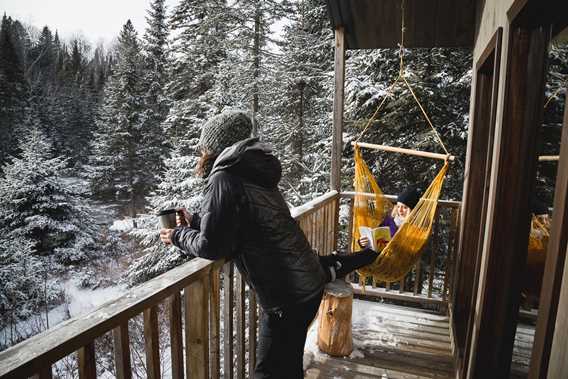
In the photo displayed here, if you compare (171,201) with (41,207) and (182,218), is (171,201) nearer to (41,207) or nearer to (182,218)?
(41,207)

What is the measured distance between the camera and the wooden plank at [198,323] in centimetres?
127

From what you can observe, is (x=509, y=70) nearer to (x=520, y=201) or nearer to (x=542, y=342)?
(x=520, y=201)

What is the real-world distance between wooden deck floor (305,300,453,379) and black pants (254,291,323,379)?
0.91 metres

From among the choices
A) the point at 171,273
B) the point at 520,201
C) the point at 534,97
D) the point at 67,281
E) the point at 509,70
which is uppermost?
the point at 509,70

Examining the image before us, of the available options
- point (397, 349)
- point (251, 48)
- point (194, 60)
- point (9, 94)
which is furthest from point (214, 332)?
point (9, 94)

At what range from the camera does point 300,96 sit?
31.4 feet

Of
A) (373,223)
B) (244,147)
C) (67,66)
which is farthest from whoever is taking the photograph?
(67,66)

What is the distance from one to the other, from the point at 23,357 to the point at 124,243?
1633 centimetres

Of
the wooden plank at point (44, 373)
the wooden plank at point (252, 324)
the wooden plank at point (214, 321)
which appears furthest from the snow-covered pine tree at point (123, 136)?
the wooden plank at point (44, 373)

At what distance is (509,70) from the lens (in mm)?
1402

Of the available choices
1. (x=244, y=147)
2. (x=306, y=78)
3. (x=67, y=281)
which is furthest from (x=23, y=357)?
(x=67, y=281)

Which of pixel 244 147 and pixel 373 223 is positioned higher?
pixel 244 147

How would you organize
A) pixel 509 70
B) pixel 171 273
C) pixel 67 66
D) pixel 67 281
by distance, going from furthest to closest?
pixel 67 66 < pixel 67 281 < pixel 509 70 < pixel 171 273

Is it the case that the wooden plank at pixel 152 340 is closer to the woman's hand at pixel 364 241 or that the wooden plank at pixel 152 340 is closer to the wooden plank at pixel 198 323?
the wooden plank at pixel 198 323
